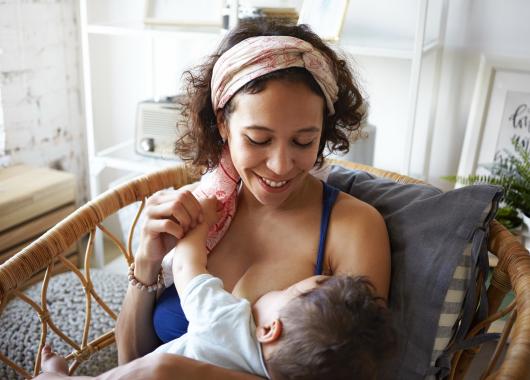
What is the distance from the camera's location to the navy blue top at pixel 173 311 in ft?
4.34

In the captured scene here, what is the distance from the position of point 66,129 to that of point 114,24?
601 mm

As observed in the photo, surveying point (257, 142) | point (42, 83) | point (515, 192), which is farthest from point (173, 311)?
point (42, 83)

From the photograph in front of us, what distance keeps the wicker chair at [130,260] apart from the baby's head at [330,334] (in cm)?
19

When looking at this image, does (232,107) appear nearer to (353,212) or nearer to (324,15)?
(353,212)

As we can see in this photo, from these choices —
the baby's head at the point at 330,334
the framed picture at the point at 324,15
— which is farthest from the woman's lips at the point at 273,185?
the framed picture at the point at 324,15

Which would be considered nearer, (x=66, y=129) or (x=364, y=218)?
(x=364, y=218)

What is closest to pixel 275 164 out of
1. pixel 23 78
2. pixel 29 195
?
pixel 29 195

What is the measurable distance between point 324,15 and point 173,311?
1197 millimetres

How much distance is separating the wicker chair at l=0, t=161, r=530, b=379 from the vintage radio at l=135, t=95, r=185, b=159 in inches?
28.5

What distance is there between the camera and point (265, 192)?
4.09ft

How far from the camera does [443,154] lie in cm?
230

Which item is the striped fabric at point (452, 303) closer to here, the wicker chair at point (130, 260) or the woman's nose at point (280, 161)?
the wicker chair at point (130, 260)

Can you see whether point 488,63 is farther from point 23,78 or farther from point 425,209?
point 23,78

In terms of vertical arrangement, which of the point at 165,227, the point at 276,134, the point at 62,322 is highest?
the point at 276,134
